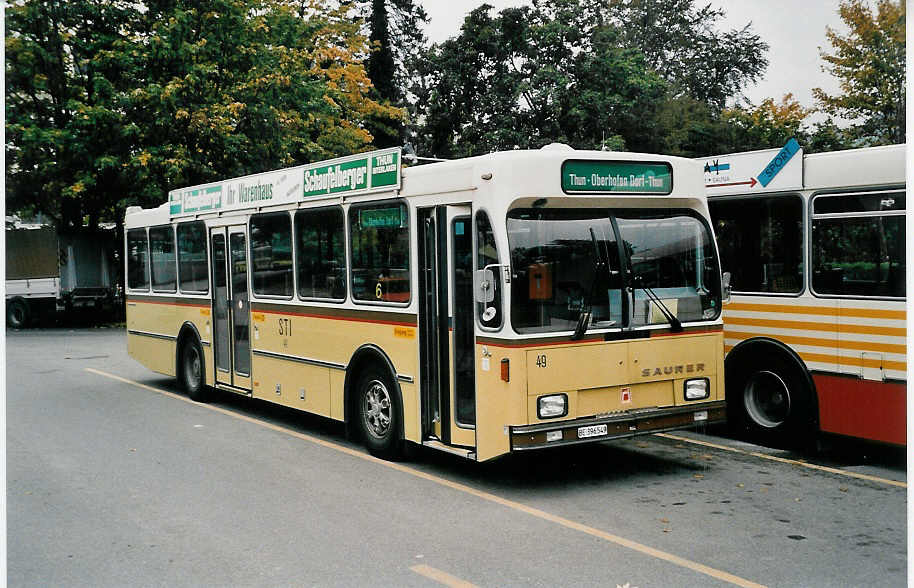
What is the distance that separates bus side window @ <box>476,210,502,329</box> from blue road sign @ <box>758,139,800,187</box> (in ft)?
11.5

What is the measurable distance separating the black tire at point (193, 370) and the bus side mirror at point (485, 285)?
6.61 m

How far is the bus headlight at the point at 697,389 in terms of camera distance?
8.34 meters

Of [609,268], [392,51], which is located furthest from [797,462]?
[392,51]

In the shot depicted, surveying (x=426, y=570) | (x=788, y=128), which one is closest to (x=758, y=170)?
(x=426, y=570)

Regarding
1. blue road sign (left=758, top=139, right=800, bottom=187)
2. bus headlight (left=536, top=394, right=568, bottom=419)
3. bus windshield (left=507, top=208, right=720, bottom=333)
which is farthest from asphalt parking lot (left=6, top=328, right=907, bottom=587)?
blue road sign (left=758, top=139, right=800, bottom=187)

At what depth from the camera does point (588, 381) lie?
7762 millimetres

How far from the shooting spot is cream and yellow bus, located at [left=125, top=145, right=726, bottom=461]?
24.9 ft

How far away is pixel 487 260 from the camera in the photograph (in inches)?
304

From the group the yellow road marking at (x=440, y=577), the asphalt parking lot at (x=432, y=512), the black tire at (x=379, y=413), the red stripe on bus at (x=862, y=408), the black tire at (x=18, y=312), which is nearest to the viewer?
the yellow road marking at (x=440, y=577)

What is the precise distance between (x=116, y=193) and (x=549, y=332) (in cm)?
2372

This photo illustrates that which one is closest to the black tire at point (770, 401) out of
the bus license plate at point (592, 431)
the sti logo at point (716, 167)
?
the sti logo at point (716, 167)

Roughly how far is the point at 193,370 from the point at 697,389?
25.5 feet

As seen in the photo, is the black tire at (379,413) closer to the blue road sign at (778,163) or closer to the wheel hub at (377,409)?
the wheel hub at (377,409)

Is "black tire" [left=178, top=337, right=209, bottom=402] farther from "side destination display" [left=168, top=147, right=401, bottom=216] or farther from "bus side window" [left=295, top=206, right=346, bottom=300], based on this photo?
"bus side window" [left=295, top=206, right=346, bottom=300]
